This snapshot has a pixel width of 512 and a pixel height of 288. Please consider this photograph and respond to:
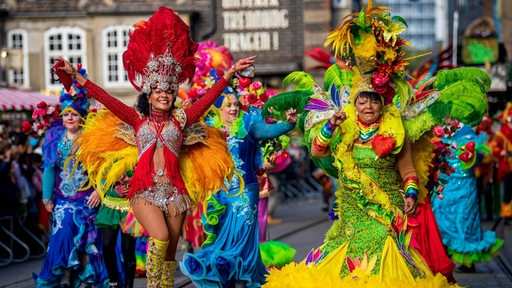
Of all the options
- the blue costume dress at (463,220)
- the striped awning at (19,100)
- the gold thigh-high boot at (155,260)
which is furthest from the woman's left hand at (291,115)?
the striped awning at (19,100)

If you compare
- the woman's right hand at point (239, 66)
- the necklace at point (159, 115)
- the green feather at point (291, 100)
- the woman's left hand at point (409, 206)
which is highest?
the woman's right hand at point (239, 66)

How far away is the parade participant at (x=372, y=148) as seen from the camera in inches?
284

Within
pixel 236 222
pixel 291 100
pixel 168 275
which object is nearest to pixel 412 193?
pixel 291 100

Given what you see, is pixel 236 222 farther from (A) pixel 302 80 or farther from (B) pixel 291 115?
(A) pixel 302 80

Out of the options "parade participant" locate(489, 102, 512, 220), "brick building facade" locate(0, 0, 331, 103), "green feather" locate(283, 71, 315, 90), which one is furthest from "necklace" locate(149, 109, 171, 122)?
"brick building facade" locate(0, 0, 331, 103)

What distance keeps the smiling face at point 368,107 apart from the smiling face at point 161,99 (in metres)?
1.45

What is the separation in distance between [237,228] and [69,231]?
1.68 m

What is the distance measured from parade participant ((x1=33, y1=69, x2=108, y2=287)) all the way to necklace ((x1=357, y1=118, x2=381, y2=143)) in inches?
129

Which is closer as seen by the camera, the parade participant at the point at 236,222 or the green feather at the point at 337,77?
the green feather at the point at 337,77

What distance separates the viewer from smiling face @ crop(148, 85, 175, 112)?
306 inches

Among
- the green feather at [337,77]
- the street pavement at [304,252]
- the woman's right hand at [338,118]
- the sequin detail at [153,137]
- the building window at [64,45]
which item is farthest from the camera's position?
the building window at [64,45]

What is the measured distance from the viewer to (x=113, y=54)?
39.2 m

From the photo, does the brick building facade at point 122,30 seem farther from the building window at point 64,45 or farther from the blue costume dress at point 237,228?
the blue costume dress at point 237,228

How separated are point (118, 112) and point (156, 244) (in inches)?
43.7
